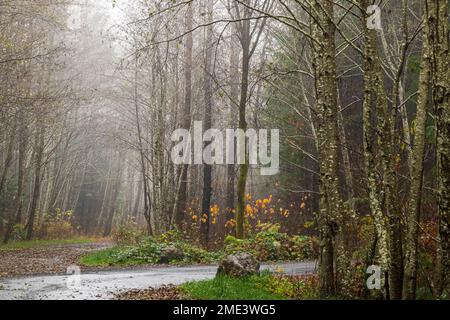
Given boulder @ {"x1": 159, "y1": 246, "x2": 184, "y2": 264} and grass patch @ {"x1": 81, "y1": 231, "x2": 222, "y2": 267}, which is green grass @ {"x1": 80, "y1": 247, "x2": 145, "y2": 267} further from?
boulder @ {"x1": 159, "y1": 246, "x2": 184, "y2": 264}

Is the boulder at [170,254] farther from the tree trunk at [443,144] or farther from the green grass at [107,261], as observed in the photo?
the tree trunk at [443,144]

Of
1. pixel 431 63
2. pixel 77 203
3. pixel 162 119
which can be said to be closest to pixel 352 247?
pixel 431 63

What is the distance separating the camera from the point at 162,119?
2027cm

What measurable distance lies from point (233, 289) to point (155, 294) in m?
1.40

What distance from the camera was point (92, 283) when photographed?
10.6 metres

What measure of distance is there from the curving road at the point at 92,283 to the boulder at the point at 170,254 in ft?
8.21

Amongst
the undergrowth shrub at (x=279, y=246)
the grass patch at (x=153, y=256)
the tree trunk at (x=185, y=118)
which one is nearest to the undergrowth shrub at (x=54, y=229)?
the tree trunk at (x=185, y=118)

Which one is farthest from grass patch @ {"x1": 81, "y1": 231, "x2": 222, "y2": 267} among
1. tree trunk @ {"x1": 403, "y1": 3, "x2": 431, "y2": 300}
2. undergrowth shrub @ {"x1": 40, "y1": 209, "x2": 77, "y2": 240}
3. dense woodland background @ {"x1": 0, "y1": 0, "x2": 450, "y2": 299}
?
undergrowth shrub @ {"x1": 40, "y1": 209, "x2": 77, "y2": 240}

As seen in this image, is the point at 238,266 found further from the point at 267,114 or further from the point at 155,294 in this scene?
the point at 267,114

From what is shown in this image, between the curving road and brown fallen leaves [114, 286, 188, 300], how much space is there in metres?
0.28

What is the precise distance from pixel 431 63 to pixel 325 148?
2.36 meters

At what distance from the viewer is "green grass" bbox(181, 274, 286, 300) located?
813 centimetres

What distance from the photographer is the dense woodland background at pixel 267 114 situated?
23.2 feet

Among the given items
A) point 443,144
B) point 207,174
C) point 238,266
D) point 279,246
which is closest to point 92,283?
point 238,266
